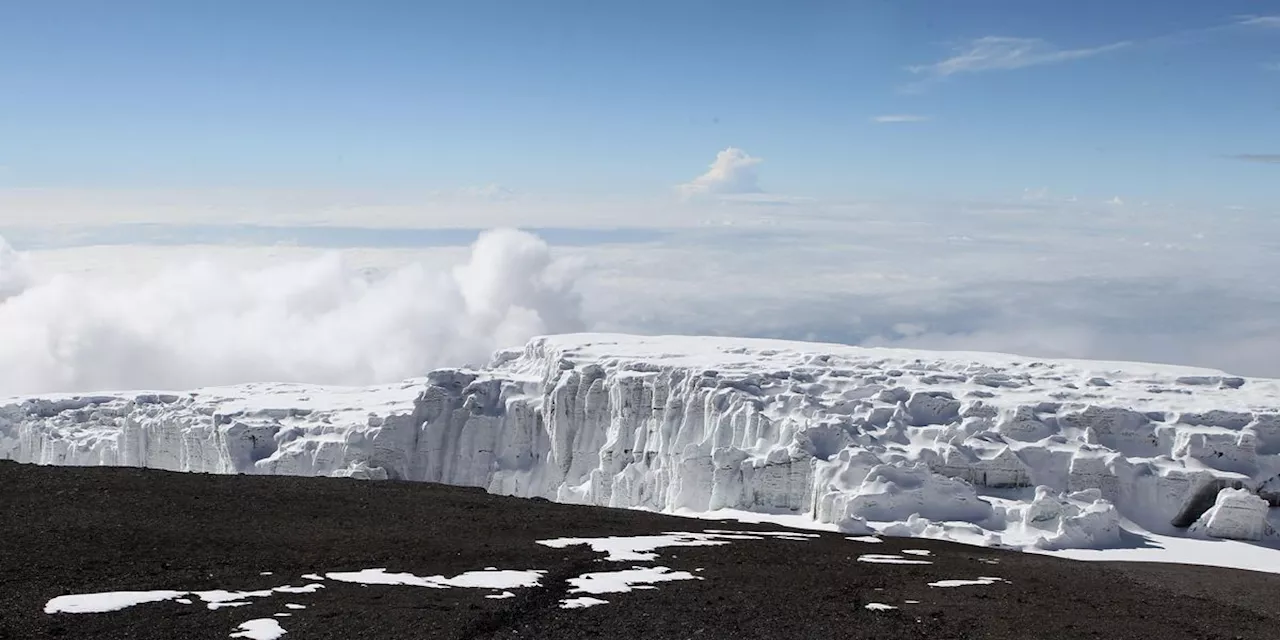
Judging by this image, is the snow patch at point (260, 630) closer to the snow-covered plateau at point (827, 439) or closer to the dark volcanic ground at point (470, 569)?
the dark volcanic ground at point (470, 569)

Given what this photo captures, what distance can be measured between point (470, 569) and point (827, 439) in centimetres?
2892

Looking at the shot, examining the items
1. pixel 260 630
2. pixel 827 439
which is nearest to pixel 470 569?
pixel 260 630

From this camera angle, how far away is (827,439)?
5419cm

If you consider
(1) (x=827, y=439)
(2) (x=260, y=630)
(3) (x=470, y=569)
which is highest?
(2) (x=260, y=630)

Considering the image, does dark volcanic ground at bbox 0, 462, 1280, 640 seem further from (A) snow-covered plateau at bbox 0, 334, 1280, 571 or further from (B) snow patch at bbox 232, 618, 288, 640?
(A) snow-covered plateau at bbox 0, 334, 1280, 571

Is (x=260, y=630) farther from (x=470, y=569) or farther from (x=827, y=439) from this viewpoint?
(x=827, y=439)

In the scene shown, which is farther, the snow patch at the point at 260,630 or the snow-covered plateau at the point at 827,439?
the snow-covered plateau at the point at 827,439

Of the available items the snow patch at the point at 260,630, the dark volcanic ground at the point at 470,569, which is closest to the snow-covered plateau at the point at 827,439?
the dark volcanic ground at the point at 470,569

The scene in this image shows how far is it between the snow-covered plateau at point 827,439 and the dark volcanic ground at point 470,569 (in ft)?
29.6

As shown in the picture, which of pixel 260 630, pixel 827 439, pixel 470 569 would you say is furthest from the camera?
pixel 827 439

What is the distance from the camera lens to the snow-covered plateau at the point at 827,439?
160 ft

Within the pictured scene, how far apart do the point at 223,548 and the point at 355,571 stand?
4681mm

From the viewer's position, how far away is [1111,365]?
208ft

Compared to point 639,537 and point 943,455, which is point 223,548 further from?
point 943,455
